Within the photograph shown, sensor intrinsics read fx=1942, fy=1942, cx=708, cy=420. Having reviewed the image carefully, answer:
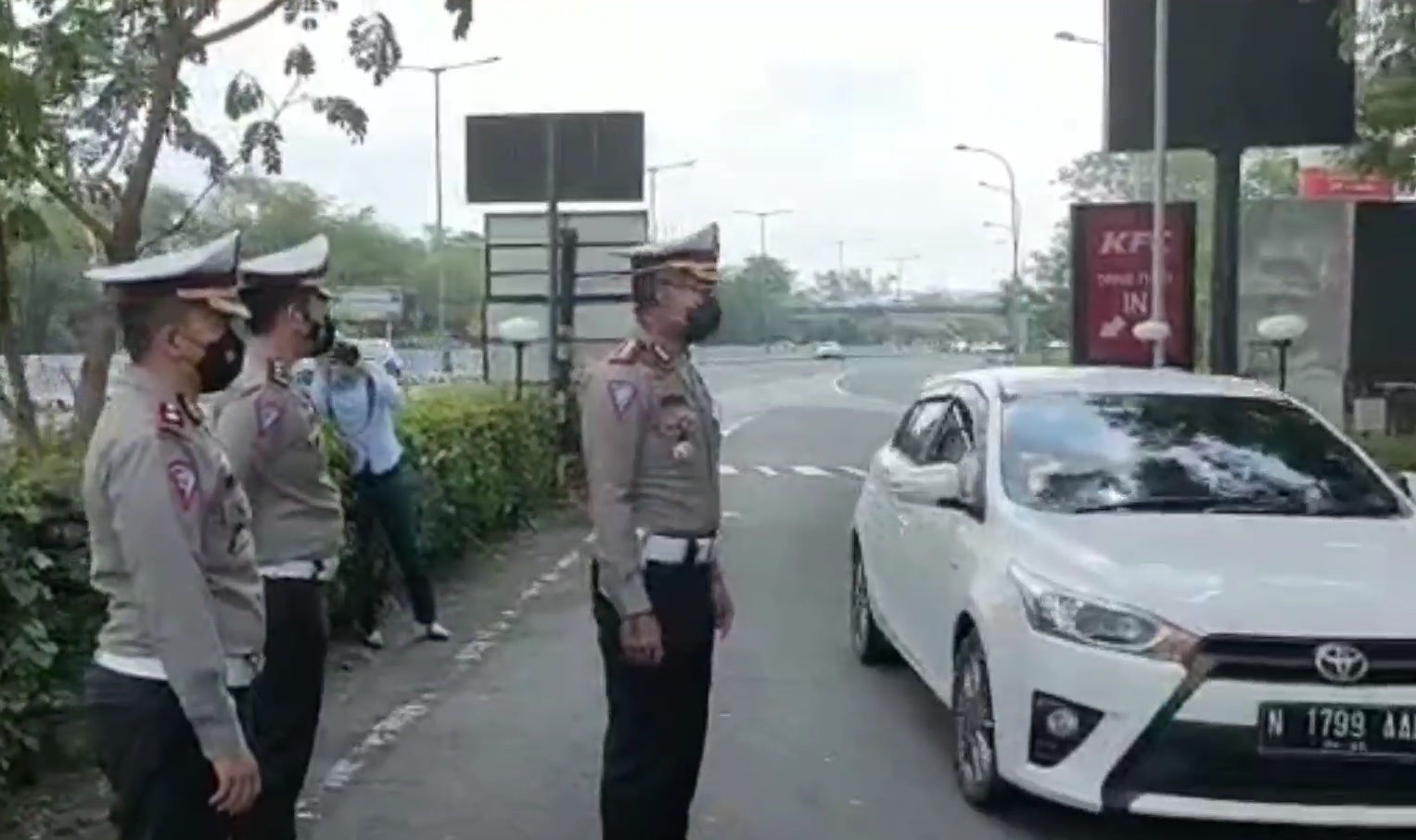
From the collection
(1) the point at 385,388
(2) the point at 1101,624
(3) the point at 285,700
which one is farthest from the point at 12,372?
(2) the point at 1101,624

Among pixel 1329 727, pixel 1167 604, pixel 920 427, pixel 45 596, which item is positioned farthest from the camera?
pixel 920 427

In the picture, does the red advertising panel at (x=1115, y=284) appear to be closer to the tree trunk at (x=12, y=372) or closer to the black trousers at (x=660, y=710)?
the tree trunk at (x=12, y=372)

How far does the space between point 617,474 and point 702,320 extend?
47 cm

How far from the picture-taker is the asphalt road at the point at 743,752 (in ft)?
20.7

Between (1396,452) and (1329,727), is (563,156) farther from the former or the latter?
(1329,727)

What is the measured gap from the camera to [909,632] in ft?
25.5

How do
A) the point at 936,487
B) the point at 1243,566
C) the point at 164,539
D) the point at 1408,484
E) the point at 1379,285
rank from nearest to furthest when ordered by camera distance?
the point at 164,539, the point at 1243,566, the point at 936,487, the point at 1408,484, the point at 1379,285

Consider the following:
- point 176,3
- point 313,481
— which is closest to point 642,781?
point 313,481

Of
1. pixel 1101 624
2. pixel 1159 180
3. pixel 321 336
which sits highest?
pixel 1159 180

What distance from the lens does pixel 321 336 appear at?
520cm

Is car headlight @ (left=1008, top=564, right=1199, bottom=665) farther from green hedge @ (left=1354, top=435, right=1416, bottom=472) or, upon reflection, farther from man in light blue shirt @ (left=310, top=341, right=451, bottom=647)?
green hedge @ (left=1354, top=435, right=1416, bottom=472)

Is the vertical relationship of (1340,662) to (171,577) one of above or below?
below

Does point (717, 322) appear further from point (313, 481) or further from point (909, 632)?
point (909, 632)

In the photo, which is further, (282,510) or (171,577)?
(282,510)
